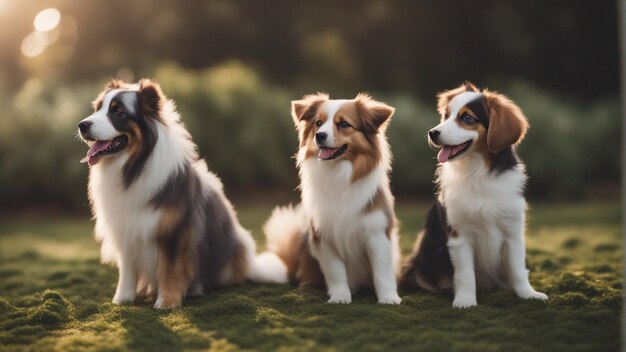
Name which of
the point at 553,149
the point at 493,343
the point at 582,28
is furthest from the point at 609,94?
the point at 493,343

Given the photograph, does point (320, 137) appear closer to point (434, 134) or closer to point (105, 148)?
point (434, 134)

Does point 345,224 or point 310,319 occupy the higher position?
point 345,224

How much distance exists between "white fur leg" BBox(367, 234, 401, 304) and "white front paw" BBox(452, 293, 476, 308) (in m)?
0.37

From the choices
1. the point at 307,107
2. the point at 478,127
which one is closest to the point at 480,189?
the point at 478,127

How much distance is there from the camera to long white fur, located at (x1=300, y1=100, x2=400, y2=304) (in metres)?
3.96

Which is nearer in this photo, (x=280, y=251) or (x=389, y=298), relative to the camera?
(x=389, y=298)

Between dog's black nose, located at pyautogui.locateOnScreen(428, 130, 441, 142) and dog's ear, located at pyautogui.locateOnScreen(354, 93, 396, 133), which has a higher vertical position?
dog's ear, located at pyautogui.locateOnScreen(354, 93, 396, 133)

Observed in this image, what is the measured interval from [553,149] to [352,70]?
6.79 metres

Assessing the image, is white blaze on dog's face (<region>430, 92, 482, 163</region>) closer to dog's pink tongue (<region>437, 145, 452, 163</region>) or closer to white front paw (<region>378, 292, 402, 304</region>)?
dog's pink tongue (<region>437, 145, 452, 163</region>)

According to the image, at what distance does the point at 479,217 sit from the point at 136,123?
2.28 meters

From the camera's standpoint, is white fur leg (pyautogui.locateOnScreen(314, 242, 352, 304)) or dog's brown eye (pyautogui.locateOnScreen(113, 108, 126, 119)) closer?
dog's brown eye (pyautogui.locateOnScreen(113, 108, 126, 119))

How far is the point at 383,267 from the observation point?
13.1ft

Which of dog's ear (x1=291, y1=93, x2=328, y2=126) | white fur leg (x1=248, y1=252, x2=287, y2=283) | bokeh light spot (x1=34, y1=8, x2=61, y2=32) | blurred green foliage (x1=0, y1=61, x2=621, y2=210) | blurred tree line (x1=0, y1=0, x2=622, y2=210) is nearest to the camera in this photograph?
dog's ear (x1=291, y1=93, x2=328, y2=126)

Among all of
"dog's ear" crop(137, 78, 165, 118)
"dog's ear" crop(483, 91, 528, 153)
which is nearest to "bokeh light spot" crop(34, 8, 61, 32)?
"dog's ear" crop(137, 78, 165, 118)
